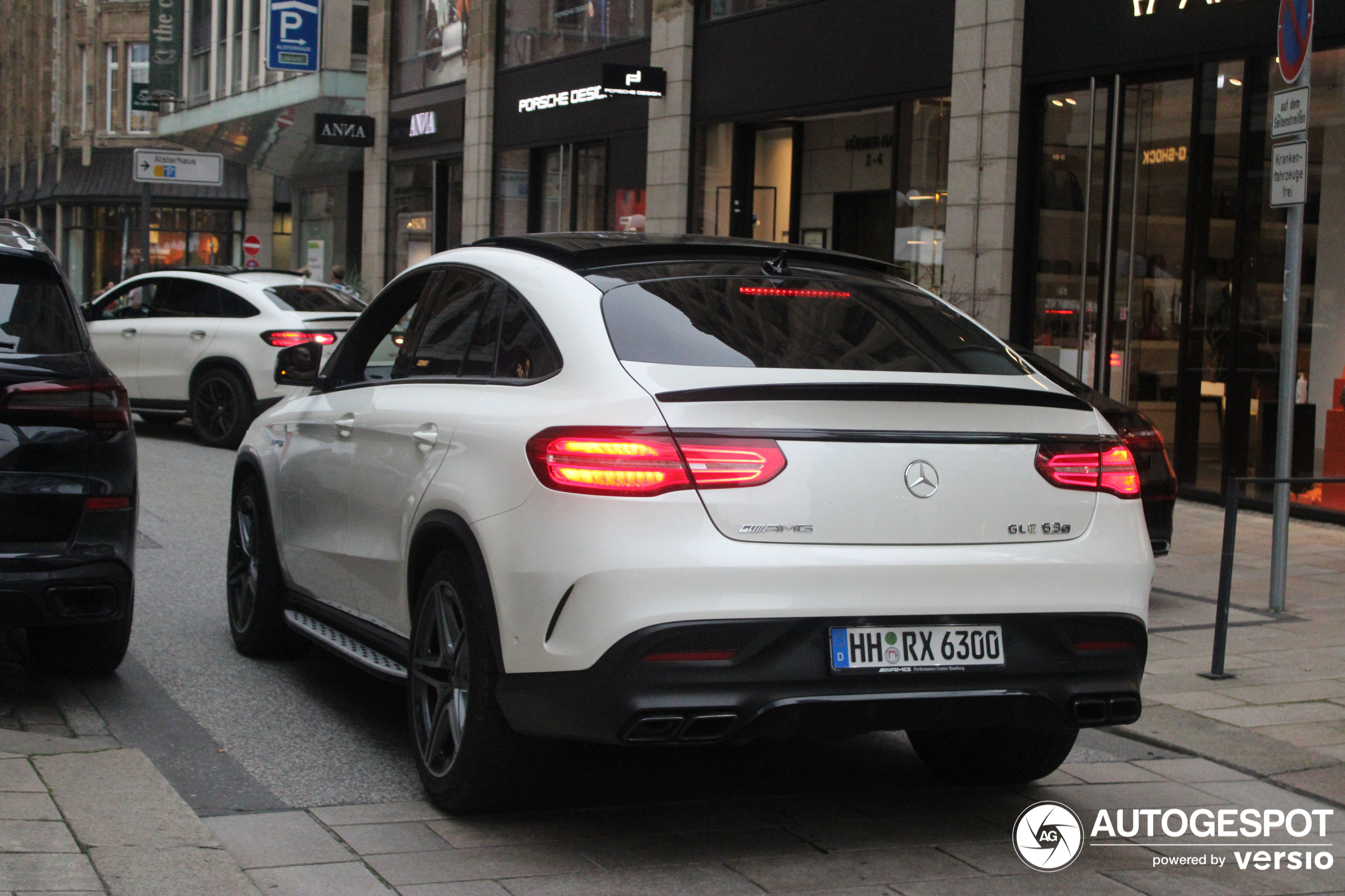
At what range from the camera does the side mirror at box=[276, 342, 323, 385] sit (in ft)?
20.9

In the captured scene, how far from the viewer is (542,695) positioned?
4.07 meters

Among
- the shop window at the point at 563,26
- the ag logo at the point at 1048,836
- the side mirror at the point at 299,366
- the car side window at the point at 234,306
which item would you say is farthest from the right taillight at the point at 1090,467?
the shop window at the point at 563,26

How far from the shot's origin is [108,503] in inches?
221

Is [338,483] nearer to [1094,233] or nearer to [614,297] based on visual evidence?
[614,297]

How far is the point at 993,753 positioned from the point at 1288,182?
485 centimetres

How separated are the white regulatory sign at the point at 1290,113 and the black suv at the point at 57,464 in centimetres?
614

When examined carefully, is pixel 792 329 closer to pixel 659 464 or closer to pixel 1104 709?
pixel 659 464

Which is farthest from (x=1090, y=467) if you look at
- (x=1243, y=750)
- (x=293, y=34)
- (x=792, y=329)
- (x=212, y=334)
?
(x=293, y=34)

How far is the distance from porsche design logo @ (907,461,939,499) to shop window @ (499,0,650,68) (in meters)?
18.0

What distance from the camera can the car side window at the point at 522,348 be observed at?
448cm

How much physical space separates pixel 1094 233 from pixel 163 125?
104 ft

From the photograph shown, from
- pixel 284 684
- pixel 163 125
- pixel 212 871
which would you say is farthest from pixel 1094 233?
pixel 163 125

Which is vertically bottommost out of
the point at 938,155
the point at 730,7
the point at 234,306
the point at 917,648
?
the point at 917,648

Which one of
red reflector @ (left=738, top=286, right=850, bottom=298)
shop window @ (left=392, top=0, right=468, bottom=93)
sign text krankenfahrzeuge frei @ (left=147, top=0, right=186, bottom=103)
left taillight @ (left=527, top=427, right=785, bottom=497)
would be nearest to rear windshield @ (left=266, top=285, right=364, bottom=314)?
red reflector @ (left=738, top=286, right=850, bottom=298)
